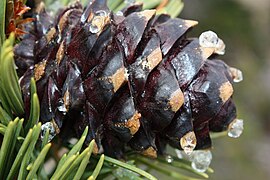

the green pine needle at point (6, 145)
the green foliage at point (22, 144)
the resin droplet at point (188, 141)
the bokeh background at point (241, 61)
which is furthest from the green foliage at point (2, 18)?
the bokeh background at point (241, 61)

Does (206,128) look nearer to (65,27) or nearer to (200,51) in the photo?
(200,51)

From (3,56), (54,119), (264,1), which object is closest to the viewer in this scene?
(3,56)

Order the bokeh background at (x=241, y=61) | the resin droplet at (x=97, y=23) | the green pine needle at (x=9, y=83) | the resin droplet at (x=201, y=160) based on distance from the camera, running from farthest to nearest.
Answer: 1. the bokeh background at (x=241, y=61)
2. the resin droplet at (x=201, y=160)
3. the resin droplet at (x=97, y=23)
4. the green pine needle at (x=9, y=83)

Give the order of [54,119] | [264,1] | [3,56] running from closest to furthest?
[3,56] → [54,119] → [264,1]

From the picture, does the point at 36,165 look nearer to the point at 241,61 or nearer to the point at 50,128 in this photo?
the point at 50,128

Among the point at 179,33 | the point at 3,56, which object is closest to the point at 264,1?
the point at 179,33

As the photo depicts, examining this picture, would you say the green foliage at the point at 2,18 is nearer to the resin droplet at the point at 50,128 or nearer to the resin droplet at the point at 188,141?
the resin droplet at the point at 50,128
